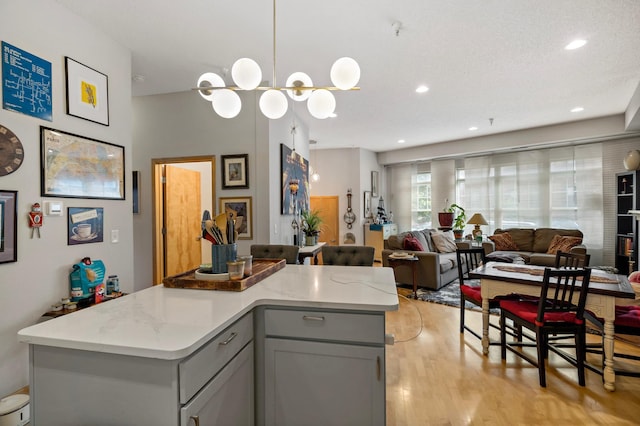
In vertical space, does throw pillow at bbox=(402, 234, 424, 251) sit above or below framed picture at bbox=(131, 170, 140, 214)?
below

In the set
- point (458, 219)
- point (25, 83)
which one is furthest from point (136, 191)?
point (458, 219)

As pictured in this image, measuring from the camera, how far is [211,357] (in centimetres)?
112

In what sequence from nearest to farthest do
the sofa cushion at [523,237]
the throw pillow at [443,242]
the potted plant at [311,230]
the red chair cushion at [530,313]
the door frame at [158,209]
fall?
1. the red chair cushion at [530,313]
2. the door frame at [158,209]
3. the potted plant at [311,230]
4. the throw pillow at [443,242]
5. the sofa cushion at [523,237]

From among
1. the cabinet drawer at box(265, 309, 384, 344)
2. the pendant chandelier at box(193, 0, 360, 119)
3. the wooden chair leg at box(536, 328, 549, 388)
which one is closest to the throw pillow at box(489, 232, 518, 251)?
the wooden chair leg at box(536, 328, 549, 388)

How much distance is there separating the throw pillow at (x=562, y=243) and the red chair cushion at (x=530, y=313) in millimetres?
3852

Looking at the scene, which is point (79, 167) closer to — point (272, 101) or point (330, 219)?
point (272, 101)

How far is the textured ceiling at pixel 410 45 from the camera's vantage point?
7.76 ft

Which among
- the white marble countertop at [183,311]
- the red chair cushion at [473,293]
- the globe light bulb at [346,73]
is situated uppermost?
the globe light bulb at [346,73]

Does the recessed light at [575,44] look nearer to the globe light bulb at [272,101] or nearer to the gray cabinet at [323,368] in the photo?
the globe light bulb at [272,101]

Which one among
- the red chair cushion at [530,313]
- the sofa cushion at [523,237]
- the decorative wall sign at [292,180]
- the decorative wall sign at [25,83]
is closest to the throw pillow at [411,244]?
the decorative wall sign at [292,180]

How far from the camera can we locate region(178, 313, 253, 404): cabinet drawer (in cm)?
99

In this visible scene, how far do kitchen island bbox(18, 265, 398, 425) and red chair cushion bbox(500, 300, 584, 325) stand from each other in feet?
4.50

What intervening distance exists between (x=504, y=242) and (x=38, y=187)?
7120 mm

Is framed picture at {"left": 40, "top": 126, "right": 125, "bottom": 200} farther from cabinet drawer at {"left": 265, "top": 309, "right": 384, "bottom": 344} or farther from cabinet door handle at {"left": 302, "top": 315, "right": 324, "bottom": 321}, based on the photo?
cabinet door handle at {"left": 302, "top": 315, "right": 324, "bottom": 321}
